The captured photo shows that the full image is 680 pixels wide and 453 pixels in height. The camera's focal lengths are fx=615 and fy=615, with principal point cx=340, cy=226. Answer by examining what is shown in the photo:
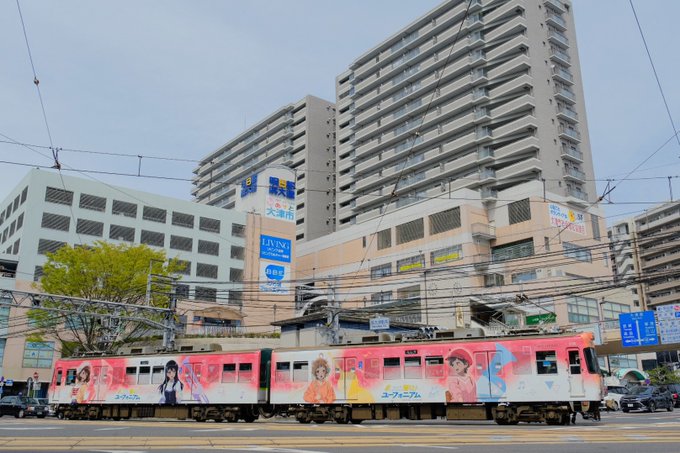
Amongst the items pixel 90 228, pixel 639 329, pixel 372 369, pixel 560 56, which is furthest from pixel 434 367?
pixel 560 56

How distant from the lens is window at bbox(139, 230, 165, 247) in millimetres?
60688

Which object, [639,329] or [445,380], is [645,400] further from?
[445,380]

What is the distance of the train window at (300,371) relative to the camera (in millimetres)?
24109

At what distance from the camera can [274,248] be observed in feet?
219

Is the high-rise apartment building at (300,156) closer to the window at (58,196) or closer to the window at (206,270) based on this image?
the window at (206,270)

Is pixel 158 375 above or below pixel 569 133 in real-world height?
below

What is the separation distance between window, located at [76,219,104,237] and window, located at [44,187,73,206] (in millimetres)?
2064

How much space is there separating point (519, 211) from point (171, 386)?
156ft

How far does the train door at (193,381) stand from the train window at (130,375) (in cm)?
294

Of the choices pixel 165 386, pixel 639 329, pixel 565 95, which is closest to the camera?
pixel 165 386

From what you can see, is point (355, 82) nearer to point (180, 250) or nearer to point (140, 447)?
point (180, 250)

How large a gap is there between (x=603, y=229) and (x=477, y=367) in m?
52.6

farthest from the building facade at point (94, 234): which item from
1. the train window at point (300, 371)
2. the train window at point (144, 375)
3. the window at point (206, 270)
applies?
the train window at point (300, 371)

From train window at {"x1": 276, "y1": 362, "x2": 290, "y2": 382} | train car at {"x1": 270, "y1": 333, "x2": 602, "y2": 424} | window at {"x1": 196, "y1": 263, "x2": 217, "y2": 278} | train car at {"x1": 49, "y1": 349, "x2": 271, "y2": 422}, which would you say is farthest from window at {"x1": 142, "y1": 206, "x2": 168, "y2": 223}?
train window at {"x1": 276, "y1": 362, "x2": 290, "y2": 382}
